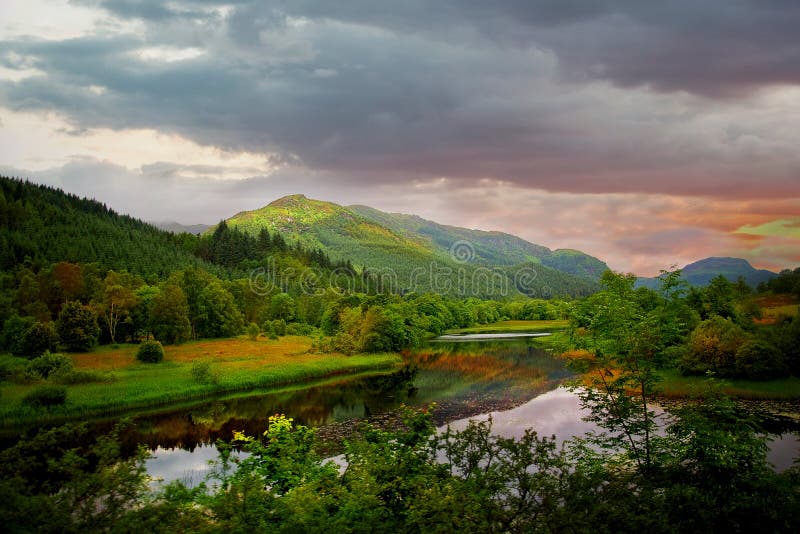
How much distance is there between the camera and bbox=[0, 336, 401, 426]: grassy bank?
151ft

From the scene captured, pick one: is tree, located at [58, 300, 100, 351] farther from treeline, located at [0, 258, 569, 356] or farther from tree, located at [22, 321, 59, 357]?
tree, located at [22, 321, 59, 357]

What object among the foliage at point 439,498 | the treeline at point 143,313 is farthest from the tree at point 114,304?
the foliage at point 439,498

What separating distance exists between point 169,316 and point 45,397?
45.1 m

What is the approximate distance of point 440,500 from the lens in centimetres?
1145

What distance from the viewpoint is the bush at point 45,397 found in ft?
146

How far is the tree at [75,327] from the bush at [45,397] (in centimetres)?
2985

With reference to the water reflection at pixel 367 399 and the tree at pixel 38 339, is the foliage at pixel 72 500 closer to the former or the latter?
the water reflection at pixel 367 399

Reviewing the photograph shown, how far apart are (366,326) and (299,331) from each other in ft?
108

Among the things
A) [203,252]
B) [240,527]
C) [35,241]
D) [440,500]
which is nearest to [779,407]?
[440,500]

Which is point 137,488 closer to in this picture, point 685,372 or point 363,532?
point 363,532

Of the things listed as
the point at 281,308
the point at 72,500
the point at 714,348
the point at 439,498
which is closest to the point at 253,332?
the point at 281,308

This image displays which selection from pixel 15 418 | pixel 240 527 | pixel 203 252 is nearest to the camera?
pixel 240 527

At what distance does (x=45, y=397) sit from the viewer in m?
44.9

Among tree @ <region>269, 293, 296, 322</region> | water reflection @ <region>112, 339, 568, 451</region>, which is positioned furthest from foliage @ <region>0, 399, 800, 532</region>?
tree @ <region>269, 293, 296, 322</region>
